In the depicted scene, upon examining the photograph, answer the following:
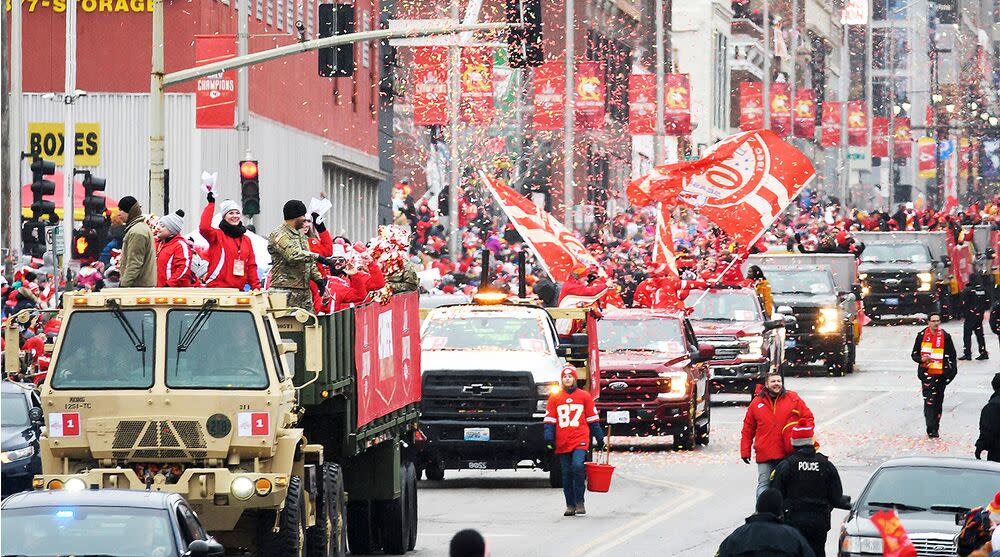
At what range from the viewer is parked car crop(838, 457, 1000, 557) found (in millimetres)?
16578

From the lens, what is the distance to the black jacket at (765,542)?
11555mm

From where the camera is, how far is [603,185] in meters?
90.8

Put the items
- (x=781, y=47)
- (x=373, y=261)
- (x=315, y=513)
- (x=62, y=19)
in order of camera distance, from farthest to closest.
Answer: (x=781, y=47) → (x=62, y=19) → (x=373, y=261) → (x=315, y=513)

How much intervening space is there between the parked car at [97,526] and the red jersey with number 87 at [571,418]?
33.3ft

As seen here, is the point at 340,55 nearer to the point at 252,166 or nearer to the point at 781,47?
the point at 252,166

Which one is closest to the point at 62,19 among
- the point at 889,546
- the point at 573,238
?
the point at 573,238

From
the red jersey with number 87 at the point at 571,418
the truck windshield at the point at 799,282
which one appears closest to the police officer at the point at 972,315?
the truck windshield at the point at 799,282

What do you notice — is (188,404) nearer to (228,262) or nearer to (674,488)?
(228,262)

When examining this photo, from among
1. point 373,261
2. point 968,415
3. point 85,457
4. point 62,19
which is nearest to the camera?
point 85,457

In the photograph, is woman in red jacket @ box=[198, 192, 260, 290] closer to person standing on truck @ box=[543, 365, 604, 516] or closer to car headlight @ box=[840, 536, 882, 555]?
car headlight @ box=[840, 536, 882, 555]

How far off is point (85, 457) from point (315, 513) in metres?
1.95

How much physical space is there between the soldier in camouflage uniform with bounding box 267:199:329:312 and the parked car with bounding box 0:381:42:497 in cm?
620

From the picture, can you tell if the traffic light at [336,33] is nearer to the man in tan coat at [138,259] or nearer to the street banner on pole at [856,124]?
the man in tan coat at [138,259]

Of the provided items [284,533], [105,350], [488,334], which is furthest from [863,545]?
[488,334]
